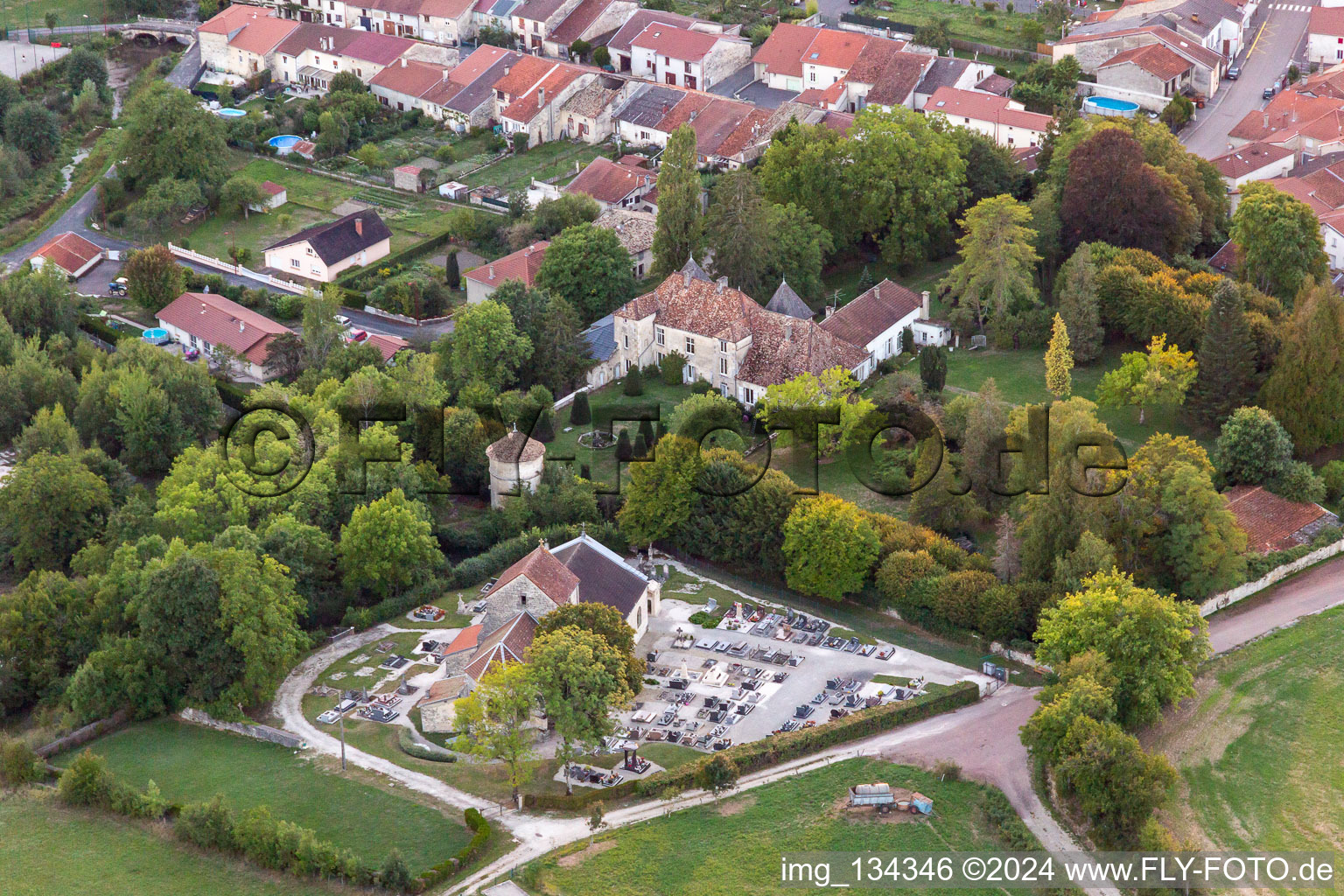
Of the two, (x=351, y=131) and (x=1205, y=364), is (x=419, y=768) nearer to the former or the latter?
(x=1205, y=364)

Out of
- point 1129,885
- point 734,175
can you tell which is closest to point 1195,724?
point 1129,885

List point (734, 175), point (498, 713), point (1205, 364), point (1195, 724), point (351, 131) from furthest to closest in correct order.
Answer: point (351, 131) → point (734, 175) → point (1205, 364) → point (1195, 724) → point (498, 713)

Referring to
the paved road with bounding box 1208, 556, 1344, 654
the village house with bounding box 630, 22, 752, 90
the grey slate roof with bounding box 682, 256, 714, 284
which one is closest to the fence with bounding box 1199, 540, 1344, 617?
the paved road with bounding box 1208, 556, 1344, 654

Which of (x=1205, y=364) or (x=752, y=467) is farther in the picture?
(x=1205, y=364)

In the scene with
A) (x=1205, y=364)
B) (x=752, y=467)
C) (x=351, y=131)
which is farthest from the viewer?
(x=351, y=131)

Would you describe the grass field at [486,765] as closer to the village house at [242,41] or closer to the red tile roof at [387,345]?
the red tile roof at [387,345]

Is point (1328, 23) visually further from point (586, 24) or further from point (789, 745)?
point (789, 745)

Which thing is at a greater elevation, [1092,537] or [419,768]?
[1092,537]
